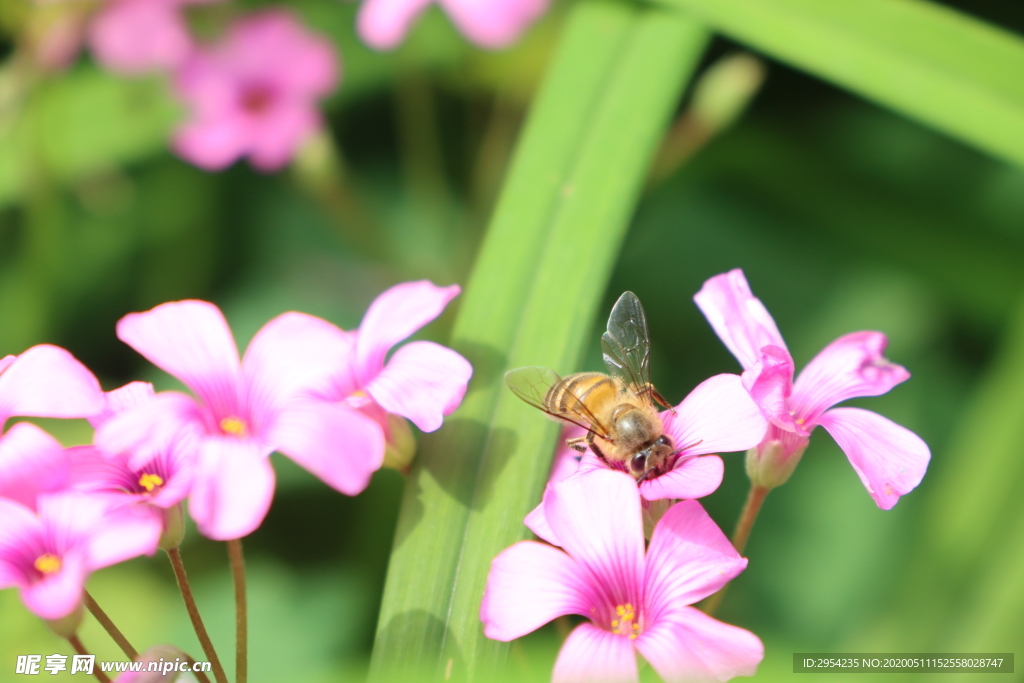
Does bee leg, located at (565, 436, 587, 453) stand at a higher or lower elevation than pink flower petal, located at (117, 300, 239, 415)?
lower

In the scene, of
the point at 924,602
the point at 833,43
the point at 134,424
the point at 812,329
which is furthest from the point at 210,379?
the point at 812,329

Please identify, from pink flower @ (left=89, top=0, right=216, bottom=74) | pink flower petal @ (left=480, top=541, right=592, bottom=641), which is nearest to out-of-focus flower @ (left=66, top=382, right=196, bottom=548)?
pink flower petal @ (left=480, top=541, right=592, bottom=641)

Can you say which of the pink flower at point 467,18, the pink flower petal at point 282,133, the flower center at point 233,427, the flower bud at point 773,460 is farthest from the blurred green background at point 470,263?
the flower center at point 233,427

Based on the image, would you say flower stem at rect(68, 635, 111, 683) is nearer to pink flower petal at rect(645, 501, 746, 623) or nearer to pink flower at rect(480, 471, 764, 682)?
pink flower at rect(480, 471, 764, 682)

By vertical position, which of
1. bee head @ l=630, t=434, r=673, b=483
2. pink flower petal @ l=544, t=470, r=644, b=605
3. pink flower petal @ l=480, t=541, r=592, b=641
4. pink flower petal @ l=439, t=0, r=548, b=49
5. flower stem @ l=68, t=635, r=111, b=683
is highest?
pink flower petal @ l=439, t=0, r=548, b=49

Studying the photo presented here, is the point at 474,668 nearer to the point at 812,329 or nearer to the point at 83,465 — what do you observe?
the point at 83,465

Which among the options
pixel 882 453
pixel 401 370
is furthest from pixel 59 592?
pixel 882 453

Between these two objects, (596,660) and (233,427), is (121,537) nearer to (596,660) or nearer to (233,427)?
(233,427)
